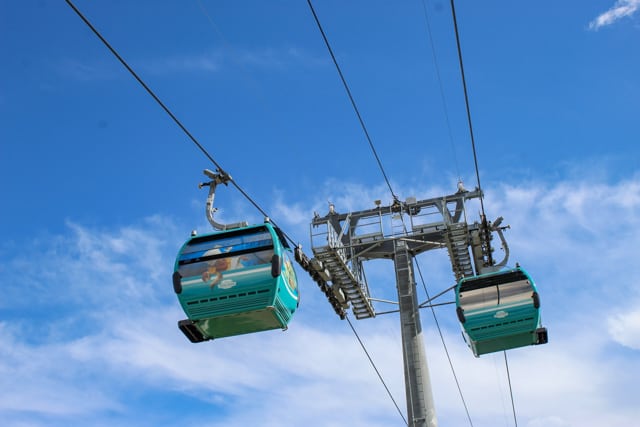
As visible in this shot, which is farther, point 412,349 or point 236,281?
point 412,349

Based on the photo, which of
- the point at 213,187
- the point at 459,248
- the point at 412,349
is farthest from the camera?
the point at 459,248

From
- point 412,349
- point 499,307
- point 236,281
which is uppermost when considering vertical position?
point 412,349

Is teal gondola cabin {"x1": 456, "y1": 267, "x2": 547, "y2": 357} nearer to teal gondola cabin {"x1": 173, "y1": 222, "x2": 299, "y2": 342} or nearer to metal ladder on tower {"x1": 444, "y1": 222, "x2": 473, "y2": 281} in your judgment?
metal ladder on tower {"x1": 444, "y1": 222, "x2": 473, "y2": 281}

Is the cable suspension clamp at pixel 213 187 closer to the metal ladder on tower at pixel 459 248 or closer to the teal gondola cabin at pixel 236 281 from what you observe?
the teal gondola cabin at pixel 236 281

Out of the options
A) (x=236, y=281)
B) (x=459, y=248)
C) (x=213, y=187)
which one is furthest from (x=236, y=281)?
(x=459, y=248)

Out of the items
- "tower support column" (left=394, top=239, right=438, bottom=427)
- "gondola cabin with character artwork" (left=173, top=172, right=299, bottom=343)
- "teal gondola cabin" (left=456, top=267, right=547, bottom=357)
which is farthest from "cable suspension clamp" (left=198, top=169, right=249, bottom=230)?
"tower support column" (left=394, top=239, right=438, bottom=427)

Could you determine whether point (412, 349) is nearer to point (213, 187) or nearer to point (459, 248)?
point (459, 248)

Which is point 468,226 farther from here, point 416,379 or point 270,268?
point 270,268

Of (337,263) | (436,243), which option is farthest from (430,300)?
(337,263)

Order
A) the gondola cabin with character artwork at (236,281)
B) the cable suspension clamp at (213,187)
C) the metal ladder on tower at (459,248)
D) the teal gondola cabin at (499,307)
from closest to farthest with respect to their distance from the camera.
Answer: the gondola cabin with character artwork at (236,281) < the cable suspension clamp at (213,187) < the teal gondola cabin at (499,307) < the metal ladder on tower at (459,248)

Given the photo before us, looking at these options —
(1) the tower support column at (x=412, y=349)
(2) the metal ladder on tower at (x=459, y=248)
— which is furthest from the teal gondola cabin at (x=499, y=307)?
(2) the metal ladder on tower at (x=459, y=248)

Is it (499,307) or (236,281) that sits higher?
(499,307)

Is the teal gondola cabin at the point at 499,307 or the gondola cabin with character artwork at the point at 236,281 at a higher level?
the teal gondola cabin at the point at 499,307

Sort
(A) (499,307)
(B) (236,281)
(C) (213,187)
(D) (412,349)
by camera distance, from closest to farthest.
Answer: (B) (236,281)
(C) (213,187)
(A) (499,307)
(D) (412,349)
